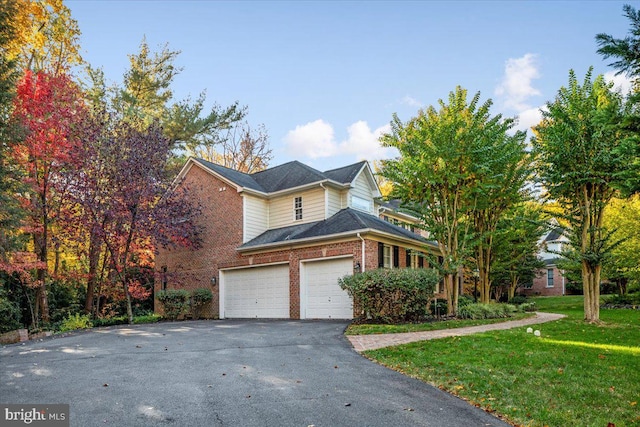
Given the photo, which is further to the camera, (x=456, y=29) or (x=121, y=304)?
(x=121, y=304)

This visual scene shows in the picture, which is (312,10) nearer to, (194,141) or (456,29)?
(456,29)

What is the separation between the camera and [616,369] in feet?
20.4

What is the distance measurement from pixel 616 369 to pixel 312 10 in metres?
13.4

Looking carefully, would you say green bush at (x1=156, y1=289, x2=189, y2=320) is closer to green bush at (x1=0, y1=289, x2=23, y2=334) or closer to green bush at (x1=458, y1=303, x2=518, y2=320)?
green bush at (x1=0, y1=289, x2=23, y2=334)

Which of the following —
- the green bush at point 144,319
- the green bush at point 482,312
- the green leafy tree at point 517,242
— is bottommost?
the green bush at point 144,319

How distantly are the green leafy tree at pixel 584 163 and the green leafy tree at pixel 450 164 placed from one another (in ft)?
4.59

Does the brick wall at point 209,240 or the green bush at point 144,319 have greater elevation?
the brick wall at point 209,240

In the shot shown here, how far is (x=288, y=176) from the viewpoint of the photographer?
19344 mm

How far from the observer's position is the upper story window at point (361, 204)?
18.1 m

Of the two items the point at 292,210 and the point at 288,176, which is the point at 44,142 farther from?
the point at 288,176

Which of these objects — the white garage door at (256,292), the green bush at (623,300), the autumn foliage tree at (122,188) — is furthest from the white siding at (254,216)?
the green bush at (623,300)

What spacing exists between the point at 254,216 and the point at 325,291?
5236mm

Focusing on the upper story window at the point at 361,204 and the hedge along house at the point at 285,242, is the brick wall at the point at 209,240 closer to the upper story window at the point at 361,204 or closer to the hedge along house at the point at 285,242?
the hedge along house at the point at 285,242

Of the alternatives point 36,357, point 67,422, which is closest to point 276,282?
point 36,357
